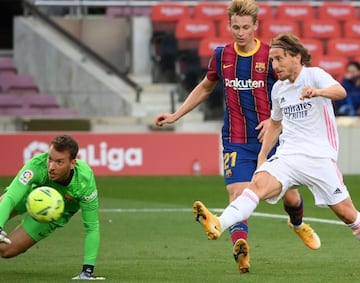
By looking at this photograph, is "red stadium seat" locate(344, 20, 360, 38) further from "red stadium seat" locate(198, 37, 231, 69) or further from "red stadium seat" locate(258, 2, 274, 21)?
"red stadium seat" locate(198, 37, 231, 69)

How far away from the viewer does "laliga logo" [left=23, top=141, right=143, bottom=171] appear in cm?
2270

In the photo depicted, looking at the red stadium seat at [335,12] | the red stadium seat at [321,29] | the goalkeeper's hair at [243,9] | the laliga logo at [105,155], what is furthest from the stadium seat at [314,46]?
the goalkeeper's hair at [243,9]

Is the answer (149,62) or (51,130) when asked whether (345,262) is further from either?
(149,62)

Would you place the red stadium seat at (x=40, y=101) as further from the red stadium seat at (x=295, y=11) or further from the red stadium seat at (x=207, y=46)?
the red stadium seat at (x=295, y=11)

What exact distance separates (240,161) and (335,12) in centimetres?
1783

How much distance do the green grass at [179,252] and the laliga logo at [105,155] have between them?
4562 mm

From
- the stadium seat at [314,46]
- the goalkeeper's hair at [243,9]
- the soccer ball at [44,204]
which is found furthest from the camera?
the stadium seat at [314,46]

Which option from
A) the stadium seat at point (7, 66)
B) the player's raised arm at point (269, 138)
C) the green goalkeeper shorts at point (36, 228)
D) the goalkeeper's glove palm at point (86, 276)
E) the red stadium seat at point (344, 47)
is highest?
the player's raised arm at point (269, 138)

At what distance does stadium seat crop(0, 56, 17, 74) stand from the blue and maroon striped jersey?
631 inches

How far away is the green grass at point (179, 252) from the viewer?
33.7 feet

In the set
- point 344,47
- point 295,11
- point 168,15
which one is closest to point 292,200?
point 168,15

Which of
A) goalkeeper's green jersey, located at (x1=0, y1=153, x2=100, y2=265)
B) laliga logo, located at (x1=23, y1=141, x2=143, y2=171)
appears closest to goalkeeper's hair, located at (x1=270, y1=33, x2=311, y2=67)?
goalkeeper's green jersey, located at (x1=0, y1=153, x2=100, y2=265)

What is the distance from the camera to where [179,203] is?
18.1 m

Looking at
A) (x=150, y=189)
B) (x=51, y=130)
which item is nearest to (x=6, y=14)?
(x=51, y=130)
